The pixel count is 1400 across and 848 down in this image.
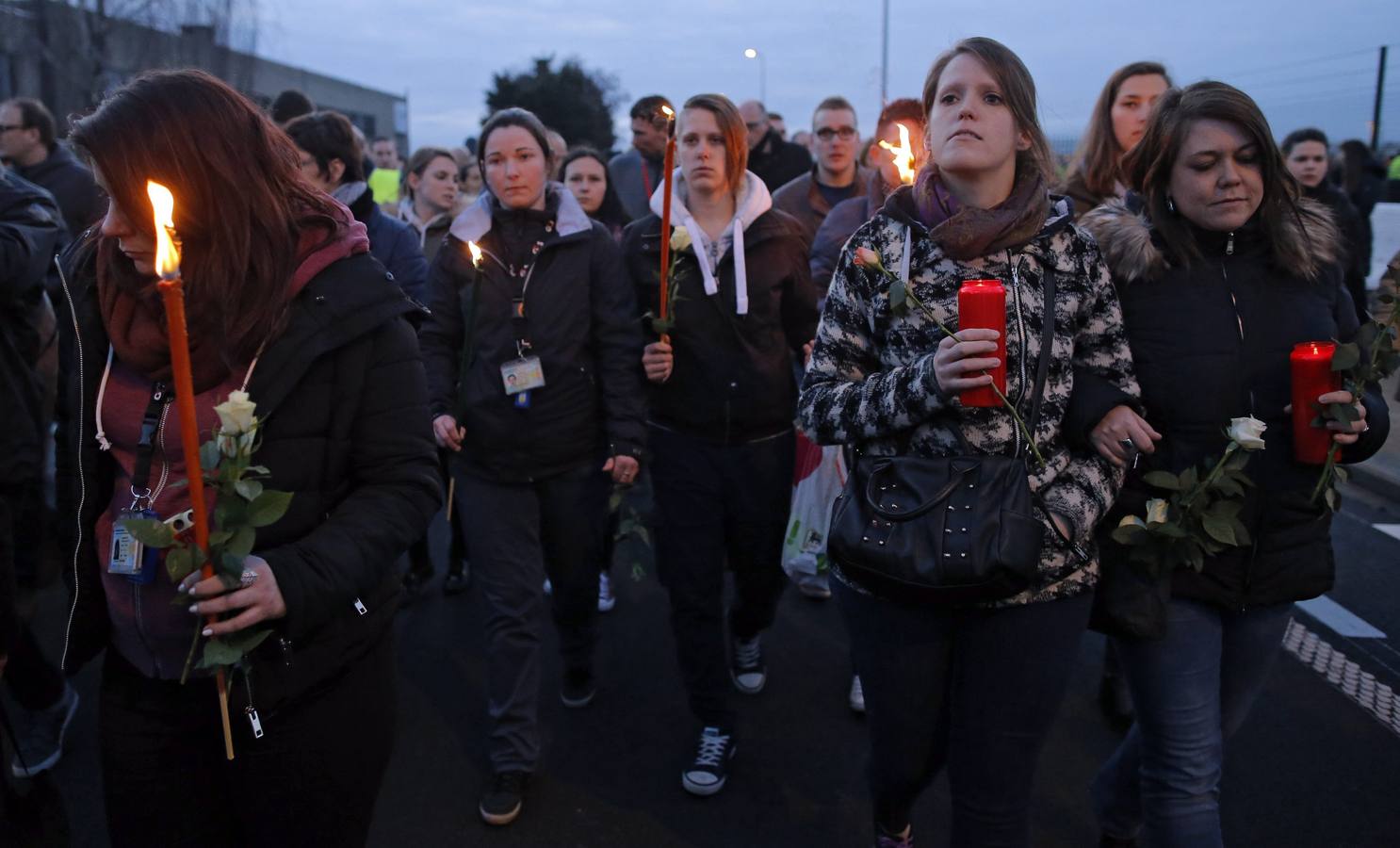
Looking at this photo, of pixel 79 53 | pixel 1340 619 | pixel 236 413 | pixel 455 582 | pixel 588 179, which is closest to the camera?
pixel 236 413

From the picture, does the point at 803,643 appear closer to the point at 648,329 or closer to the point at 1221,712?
the point at 648,329

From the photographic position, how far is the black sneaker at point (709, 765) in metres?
3.58

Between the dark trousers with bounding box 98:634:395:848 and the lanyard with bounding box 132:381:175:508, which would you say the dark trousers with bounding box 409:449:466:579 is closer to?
the dark trousers with bounding box 98:634:395:848

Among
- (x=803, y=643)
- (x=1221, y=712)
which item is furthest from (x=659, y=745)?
(x=1221, y=712)

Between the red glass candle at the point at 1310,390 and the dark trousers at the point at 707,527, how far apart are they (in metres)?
1.72

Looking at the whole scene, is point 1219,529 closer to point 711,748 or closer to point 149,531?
point 711,748

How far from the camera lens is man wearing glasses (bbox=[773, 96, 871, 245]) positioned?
5.78 metres

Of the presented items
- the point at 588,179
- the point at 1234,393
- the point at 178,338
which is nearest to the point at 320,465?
the point at 178,338

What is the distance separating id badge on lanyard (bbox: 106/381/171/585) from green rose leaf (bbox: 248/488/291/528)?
257 mm

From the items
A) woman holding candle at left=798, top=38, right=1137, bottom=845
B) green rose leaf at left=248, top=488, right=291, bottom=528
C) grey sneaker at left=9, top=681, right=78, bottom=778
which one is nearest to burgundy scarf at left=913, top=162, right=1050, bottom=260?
woman holding candle at left=798, top=38, right=1137, bottom=845

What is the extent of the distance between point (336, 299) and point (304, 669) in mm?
679

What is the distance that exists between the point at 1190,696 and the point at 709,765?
1614 millimetres

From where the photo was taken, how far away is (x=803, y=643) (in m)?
4.83

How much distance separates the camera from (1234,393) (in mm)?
2525
